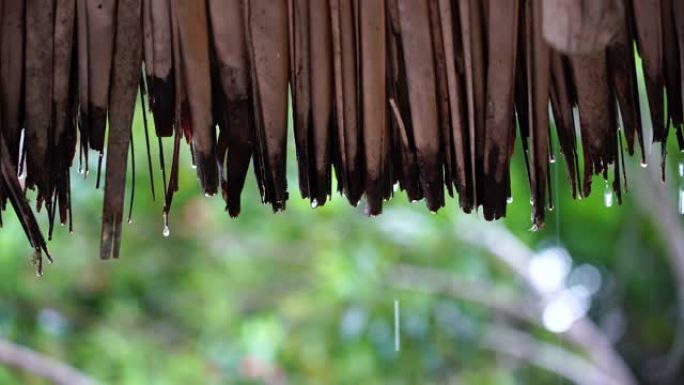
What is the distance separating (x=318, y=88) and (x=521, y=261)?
157 cm

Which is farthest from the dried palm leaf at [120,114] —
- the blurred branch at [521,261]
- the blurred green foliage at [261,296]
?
the blurred branch at [521,261]

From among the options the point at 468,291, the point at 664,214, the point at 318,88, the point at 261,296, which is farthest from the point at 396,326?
the point at 318,88

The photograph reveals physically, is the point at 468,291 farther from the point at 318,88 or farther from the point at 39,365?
the point at 318,88

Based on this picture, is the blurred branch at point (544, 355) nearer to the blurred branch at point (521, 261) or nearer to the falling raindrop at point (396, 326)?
the blurred branch at point (521, 261)

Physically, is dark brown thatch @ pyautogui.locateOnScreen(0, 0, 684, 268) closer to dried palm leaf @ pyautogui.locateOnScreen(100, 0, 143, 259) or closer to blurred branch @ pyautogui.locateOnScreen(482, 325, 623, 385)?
dried palm leaf @ pyautogui.locateOnScreen(100, 0, 143, 259)

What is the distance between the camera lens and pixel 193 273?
2.31 m

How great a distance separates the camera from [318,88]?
32.8 inches

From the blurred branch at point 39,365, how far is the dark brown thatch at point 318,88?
4.44ft

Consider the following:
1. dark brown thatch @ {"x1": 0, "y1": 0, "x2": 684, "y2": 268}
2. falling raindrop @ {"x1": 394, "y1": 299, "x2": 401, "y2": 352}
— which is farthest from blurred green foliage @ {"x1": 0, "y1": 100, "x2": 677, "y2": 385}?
dark brown thatch @ {"x1": 0, "y1": 0, "x2": 684, "y2": 268}

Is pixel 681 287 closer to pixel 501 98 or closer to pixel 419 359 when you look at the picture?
pixel 419 359

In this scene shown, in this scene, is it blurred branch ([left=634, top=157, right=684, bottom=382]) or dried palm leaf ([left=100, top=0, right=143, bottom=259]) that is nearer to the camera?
dried palm leaf ([left=100, top=0, right=143, bottom=259])

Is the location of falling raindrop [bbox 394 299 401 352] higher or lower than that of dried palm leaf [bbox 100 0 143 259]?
lower

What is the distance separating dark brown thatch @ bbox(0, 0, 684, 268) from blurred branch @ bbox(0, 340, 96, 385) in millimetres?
1352

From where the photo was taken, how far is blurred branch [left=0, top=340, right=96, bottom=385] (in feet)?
6.87
